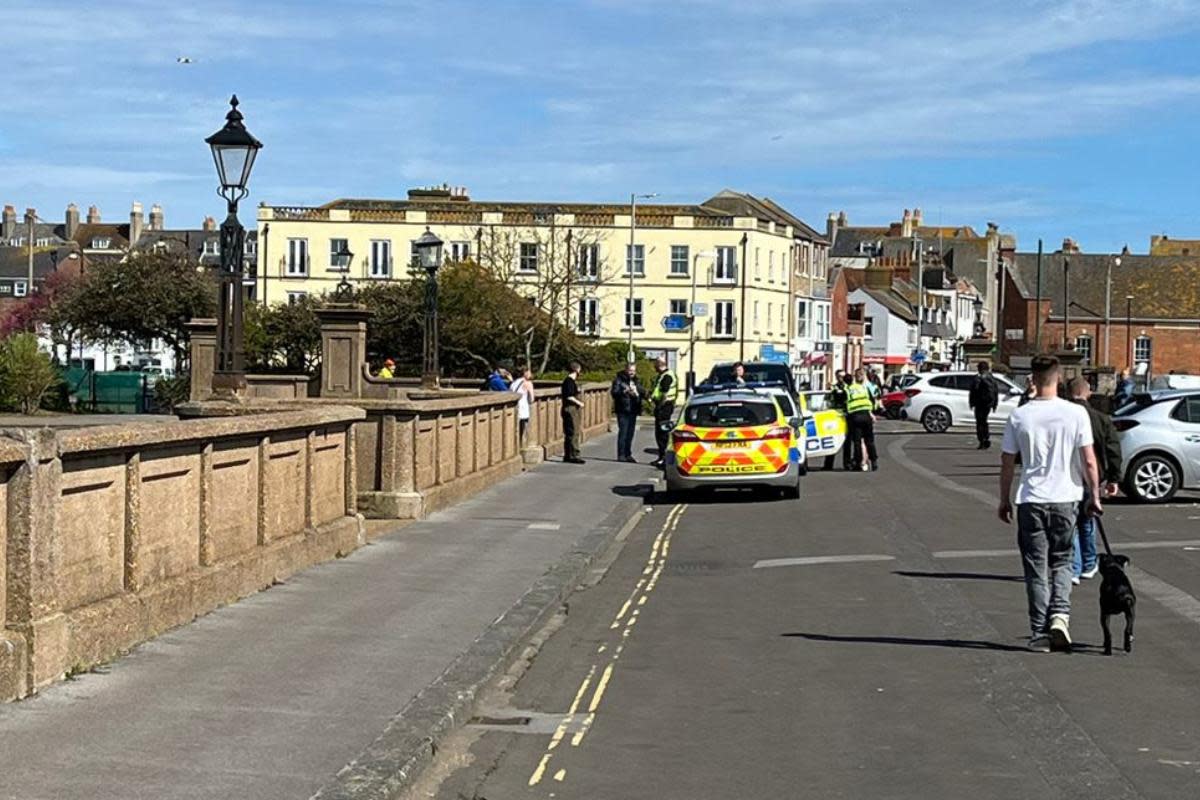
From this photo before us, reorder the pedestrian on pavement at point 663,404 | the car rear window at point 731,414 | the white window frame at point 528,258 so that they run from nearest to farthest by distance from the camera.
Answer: the car rear window at point 731,414, the pedestrian on pavement at point 663,404, the white window frame at point 528,258

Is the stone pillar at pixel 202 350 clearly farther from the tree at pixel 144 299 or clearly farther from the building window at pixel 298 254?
the building window at pixel 298 254

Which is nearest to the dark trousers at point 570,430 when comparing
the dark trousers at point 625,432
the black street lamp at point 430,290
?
the dark trousers at point 625,432

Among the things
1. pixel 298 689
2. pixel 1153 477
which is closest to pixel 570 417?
pixel 1153 477

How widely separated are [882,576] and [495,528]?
496 centimetres

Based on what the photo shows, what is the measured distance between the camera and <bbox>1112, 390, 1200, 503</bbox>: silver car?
77.7 ft

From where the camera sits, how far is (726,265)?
86.9 metres

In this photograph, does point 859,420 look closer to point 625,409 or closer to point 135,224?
point 625,409

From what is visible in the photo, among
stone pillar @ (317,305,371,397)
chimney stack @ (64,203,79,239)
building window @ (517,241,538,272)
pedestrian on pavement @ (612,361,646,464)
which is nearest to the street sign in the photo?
building window @ (517,241,538,272)

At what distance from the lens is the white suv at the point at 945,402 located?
50406 mm

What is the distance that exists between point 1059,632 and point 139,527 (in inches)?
221

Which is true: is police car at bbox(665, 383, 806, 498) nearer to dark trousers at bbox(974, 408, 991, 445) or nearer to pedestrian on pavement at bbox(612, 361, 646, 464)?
pedestrian on pavement at bbox(612, 361, 646, 464)

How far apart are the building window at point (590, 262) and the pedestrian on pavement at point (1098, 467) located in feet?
216

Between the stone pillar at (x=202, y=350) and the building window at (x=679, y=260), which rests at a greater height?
the building window at (x=679, y=260)

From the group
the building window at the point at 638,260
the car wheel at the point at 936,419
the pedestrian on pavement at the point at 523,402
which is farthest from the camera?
the building window at the point at 638,260
